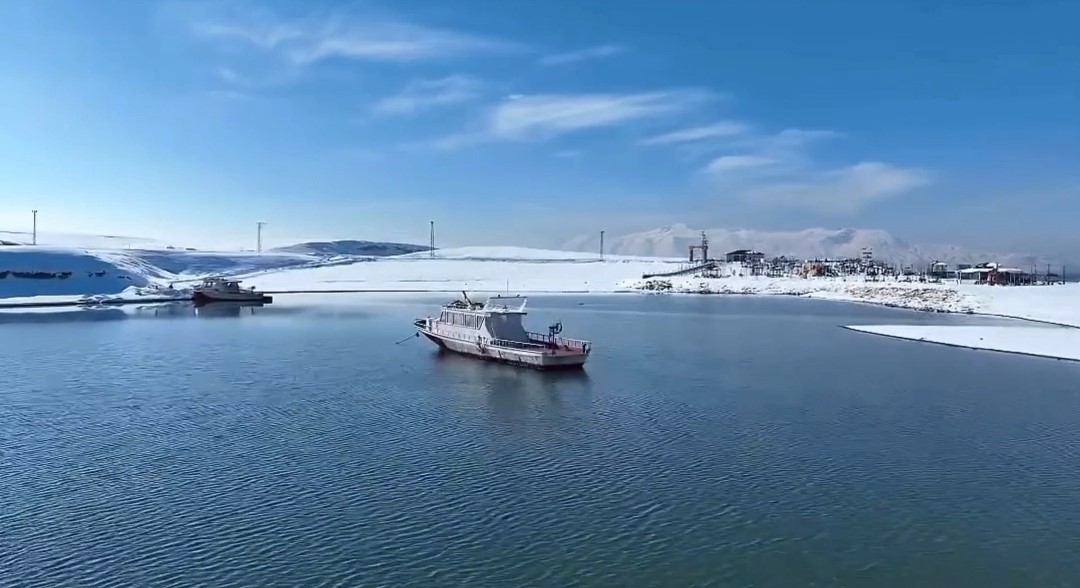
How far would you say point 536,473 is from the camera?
15.2 m

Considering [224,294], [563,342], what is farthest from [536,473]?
[224,294]

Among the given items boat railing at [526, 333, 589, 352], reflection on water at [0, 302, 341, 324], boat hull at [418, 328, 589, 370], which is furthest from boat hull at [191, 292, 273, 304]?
boat railing at [526, 333, 589, 352]

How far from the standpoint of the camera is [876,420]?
1997 cm

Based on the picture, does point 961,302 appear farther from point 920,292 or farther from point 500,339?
point 500,339

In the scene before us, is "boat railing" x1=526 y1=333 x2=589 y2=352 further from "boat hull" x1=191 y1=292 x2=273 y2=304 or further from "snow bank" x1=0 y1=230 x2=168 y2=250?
"snow bank" x1=0 y1=230 x2=168 y2=250

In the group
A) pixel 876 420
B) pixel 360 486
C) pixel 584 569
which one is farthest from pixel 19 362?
pixel 876 420

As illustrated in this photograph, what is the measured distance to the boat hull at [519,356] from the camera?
93.3ft

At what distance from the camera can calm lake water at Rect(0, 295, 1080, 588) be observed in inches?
436

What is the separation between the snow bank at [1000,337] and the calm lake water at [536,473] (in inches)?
205

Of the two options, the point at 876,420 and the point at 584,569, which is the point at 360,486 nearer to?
the point at 584,569

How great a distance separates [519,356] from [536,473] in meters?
14.3

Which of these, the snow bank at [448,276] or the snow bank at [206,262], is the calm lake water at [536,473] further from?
the snow bank at [206,262]

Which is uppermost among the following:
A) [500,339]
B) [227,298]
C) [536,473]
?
[227,298]

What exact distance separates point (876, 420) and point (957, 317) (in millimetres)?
37923
